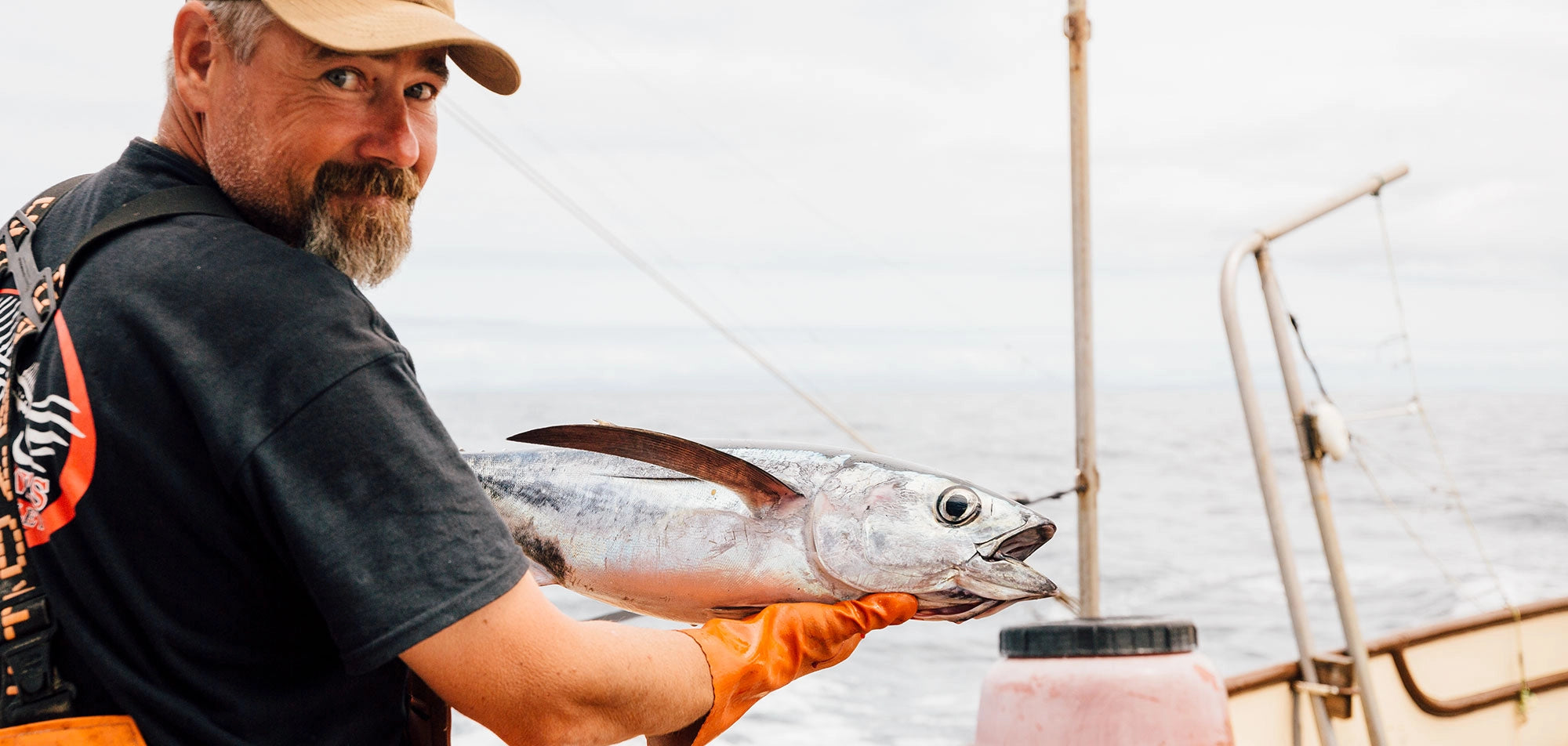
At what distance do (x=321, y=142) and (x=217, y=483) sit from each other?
0.45m

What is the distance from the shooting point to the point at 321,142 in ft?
4.94

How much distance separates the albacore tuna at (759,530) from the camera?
6.49 ft

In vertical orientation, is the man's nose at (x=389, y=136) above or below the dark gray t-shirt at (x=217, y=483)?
above

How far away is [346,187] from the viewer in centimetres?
154

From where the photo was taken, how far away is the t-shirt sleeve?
4.24ft

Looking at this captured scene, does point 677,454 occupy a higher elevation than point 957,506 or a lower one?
higher

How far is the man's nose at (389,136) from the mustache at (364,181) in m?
0.01

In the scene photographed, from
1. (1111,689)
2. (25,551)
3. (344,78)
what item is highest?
(344,78)

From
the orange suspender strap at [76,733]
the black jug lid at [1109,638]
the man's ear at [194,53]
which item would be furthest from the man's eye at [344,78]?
the black jug lid at [1109,638]

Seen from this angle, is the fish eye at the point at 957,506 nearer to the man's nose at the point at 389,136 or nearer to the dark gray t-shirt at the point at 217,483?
the dark gray t-shirt at the point at 217,483

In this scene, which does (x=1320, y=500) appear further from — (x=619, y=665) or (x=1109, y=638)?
(x=619, y=665)

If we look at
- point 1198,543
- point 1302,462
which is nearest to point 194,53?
point 1302,462

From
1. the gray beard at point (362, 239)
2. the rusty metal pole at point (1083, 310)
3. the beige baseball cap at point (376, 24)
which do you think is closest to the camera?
the beige baseball cap at point (376, 24)

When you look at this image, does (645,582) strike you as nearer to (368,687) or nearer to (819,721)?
(368,687)
